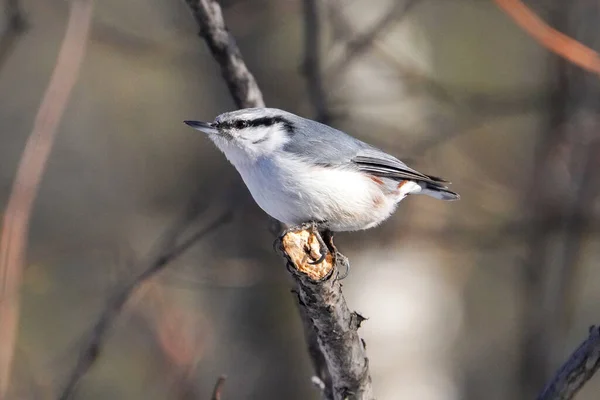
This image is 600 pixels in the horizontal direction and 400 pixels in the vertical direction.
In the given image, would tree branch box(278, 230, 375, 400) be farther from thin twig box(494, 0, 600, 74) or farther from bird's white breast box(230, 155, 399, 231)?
thin twig box(494, 0, 600, 74)

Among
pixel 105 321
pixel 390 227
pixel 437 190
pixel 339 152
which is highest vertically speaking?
pixel 390 227

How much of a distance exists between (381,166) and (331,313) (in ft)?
2.30

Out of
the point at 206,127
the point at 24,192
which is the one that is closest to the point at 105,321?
the point at 24,192

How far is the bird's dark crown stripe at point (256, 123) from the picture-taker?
199cm

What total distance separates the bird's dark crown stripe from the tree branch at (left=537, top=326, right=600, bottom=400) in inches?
37.3

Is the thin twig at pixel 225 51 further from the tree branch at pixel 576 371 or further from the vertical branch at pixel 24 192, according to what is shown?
the tree branch at pixel 576 371

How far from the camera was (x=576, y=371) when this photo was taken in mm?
1418

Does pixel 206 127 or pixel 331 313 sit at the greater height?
pixel 206 127

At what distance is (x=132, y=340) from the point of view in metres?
4.40

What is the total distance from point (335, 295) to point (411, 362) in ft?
5.45

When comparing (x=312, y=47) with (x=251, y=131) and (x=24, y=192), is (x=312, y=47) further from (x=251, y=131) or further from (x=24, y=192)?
(x=24, y=192)

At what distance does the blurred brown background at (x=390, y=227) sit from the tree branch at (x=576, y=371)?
1220 millimetres

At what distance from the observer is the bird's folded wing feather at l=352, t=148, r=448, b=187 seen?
6.68ft

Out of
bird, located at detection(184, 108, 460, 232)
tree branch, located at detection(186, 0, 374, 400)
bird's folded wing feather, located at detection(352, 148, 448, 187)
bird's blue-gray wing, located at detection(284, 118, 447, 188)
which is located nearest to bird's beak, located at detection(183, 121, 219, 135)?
bird, located at detection(184, 108, 460, 232)
